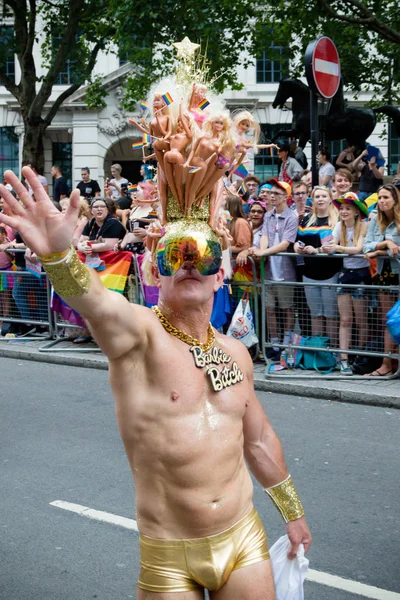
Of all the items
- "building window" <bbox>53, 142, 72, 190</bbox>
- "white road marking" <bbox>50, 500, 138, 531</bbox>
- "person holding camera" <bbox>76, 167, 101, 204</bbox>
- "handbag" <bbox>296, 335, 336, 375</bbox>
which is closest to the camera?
"white road marking" <bbox>50, 500, 138, 531</bbox>

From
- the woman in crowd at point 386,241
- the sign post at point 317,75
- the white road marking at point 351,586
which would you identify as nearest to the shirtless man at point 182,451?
the white road marking at point 351,586

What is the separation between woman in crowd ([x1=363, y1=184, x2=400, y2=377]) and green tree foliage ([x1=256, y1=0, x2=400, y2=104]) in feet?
26.7

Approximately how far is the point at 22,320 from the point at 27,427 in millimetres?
4791

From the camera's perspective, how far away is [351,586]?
13.2ft

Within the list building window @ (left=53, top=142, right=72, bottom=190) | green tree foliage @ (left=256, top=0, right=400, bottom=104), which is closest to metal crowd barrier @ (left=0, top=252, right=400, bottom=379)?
green tree foliage @ (left=256, top=0, right=400, bottom=104)

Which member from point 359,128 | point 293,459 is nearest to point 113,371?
point 293,459

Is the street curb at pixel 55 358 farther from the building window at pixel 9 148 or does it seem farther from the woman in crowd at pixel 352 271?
the building window at pixel 9 148

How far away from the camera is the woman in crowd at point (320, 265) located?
8.51 m

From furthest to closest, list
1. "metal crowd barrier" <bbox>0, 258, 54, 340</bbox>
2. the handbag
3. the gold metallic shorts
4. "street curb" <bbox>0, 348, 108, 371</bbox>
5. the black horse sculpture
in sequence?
1. the black horse sculpture
2. "metal crowd barrier" <bbox>0, 258, 54, 340</bbox>
3. "street curb" <bbox>0, 348, 108, 371</bbox>
4. the handbag
5. the gold metallic shorts

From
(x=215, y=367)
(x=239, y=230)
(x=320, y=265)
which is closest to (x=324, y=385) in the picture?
(x=320, y=265)

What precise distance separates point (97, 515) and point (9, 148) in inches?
1247

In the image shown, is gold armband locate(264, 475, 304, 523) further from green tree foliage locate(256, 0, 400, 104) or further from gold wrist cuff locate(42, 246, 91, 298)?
green tree foliage locate(256, 0, 400, 104)

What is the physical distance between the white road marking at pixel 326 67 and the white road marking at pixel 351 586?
22.3 ft

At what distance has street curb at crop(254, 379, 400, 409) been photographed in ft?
25.2
